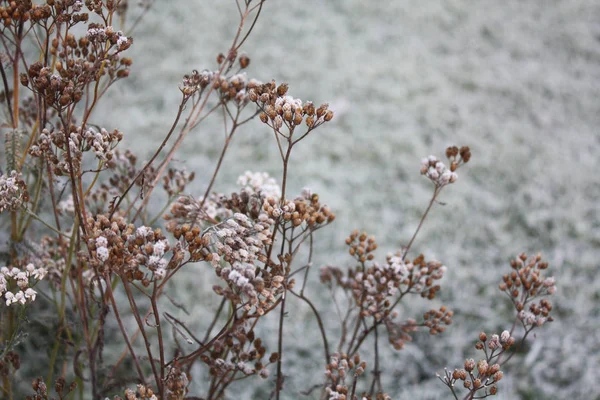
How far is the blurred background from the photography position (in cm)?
164

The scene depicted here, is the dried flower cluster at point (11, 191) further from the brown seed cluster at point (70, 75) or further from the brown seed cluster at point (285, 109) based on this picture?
the brown seed cluster at point (285, 109)

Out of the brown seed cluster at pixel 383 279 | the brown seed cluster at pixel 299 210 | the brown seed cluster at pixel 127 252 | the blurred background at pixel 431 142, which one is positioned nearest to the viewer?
the brown seed cluster at pixel 127 252

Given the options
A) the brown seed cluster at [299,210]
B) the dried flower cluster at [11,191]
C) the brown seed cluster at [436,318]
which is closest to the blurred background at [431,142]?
the brown seed cluster at [436,318]

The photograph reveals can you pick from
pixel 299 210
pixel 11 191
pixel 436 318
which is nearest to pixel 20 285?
pixel 11 191

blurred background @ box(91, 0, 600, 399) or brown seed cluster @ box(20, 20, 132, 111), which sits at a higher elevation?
blurred background @ box(91, 0, 600, 399)

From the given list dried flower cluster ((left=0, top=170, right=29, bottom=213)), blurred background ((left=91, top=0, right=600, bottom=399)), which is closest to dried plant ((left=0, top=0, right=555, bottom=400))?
dried flower cluster ((left=0, top=170, right=29, bottom=213))

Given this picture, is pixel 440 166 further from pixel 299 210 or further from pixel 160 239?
pixel 160 239

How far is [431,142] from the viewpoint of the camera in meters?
2.17

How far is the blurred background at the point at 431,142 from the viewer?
1.64 m

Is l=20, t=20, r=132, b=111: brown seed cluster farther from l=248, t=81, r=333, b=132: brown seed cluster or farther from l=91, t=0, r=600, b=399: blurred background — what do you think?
l=91, t=0, r=600, b=399: blurred background

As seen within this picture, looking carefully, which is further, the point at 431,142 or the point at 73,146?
the point at 431,142

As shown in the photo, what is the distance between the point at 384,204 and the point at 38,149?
134cm

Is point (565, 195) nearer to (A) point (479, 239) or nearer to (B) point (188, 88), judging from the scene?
(A) point (479, 239)

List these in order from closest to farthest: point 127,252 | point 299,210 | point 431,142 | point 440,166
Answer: point 127,252, point 299,210, point 440,166, point 431,142
